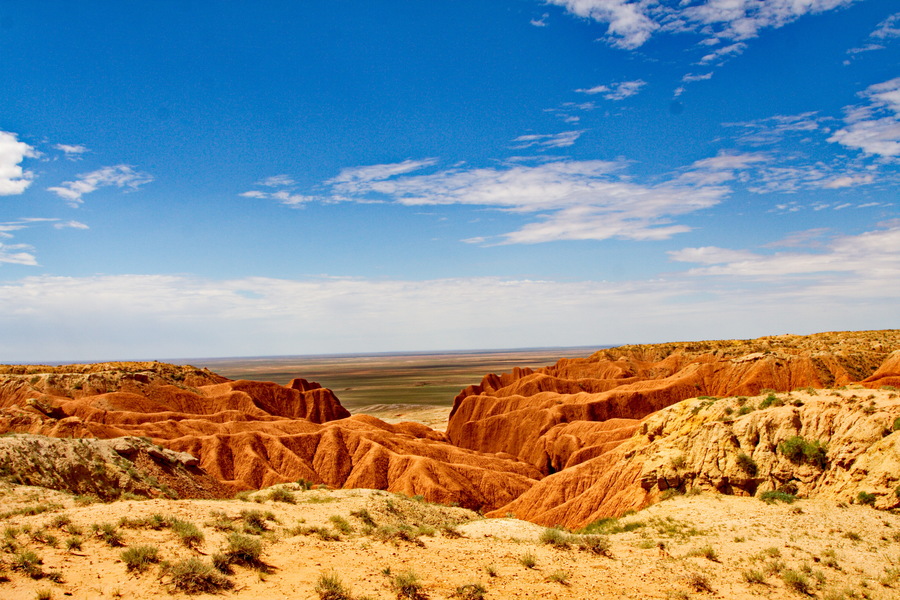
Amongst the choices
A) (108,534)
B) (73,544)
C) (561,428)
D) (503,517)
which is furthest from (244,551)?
(561,428)

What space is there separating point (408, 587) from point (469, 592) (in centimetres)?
119

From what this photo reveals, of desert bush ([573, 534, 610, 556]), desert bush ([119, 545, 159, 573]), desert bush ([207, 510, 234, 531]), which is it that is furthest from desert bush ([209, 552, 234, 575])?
desert bush ([573, 534, 610, 556])

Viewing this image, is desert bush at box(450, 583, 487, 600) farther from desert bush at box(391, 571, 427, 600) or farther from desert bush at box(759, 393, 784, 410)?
desert bush at box(759, 393, 784, 410)

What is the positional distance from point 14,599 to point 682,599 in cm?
1193

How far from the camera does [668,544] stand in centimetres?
1430

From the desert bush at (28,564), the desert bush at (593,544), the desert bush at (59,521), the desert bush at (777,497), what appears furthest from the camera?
the desert bush at (777,497)

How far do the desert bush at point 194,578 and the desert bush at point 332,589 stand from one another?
5.71 feet

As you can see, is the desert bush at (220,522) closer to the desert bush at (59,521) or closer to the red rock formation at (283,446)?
the desert bush at (59,521)

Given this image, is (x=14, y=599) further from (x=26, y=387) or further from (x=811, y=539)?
(x=26, y=387)

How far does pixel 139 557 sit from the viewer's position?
10.3 meters

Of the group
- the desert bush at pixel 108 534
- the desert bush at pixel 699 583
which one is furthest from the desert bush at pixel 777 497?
the desert bush at pixel 108 534

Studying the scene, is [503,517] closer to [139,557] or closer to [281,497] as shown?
[281,497]

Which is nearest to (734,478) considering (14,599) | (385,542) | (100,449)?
(385,542)

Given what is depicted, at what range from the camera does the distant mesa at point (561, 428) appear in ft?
61.9
